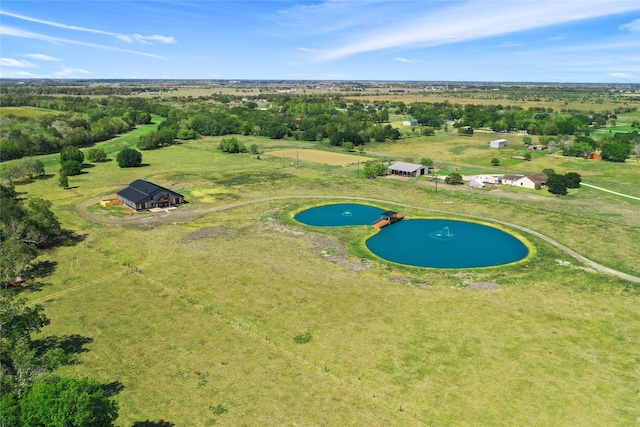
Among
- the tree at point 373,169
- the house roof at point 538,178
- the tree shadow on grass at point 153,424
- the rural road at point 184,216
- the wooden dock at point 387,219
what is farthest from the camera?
the tree at point 373,169

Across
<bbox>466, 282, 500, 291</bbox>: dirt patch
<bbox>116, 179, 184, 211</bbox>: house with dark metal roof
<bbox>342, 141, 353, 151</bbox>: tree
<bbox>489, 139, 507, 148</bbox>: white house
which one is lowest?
<bbox>466, 282, 500, 291</bbox>: dirt patch

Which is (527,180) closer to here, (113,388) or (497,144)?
(497,144)

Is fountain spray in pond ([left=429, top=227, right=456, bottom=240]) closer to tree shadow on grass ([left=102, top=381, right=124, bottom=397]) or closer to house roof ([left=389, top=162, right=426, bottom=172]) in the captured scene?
house roof ([left=389, top=162, right=426, bottom=172])

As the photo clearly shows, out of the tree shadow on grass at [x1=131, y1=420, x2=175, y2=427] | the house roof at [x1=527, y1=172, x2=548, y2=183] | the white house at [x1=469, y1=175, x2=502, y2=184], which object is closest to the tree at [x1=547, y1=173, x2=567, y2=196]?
the house roof at [x1=527, y1=172, x2=548, y2=183]

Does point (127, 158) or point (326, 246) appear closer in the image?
point (326, 246)

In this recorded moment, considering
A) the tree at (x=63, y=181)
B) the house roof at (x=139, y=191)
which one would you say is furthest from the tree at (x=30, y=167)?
the house roof at (x=139, y=191)

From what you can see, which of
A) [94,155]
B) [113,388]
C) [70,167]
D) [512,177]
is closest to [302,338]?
[113,388]

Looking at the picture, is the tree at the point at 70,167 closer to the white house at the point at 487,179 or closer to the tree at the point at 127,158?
the tree at the point at 127,158
